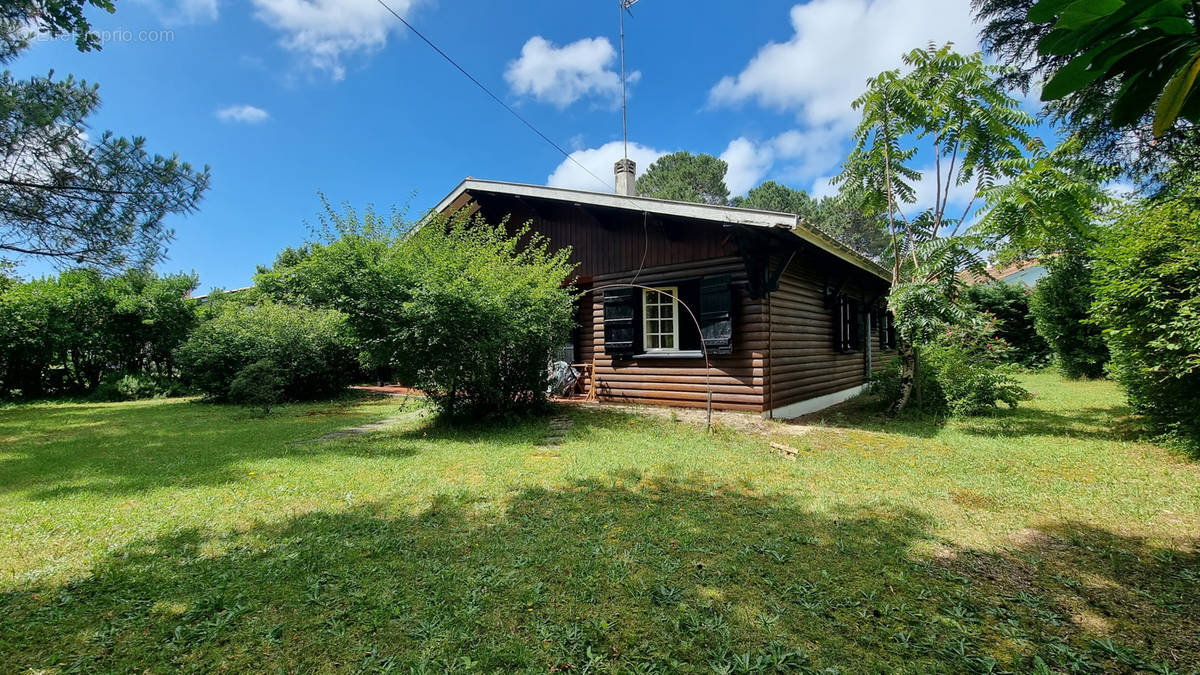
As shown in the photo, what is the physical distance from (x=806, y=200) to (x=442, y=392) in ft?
102

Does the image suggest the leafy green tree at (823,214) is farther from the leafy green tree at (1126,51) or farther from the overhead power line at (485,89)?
the leafy green tree at (1126,51)

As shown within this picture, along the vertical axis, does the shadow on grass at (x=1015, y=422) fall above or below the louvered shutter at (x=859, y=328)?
below

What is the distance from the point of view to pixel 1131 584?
2.37m

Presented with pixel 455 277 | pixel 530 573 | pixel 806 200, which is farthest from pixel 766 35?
pixel 806 200

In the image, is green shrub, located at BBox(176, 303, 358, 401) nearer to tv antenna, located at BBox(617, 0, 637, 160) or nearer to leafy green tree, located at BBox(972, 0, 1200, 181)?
tv antenna, located at BBox(617, 0, 637, 160)

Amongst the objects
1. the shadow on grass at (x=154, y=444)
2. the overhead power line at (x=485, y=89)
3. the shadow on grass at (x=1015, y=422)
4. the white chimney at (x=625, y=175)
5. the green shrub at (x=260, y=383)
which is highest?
the overhead power line at (x=485, y=89)

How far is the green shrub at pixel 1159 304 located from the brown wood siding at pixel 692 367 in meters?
3.63

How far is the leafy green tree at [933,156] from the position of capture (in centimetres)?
601

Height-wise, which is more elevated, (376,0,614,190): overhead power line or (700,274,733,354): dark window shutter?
(376,0,614,190): overhead power line

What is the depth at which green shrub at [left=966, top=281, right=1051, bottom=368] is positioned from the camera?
1520 cm

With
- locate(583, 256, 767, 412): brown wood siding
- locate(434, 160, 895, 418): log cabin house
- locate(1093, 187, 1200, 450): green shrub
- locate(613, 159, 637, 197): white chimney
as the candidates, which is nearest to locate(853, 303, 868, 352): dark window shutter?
locate(434, 160, 895, 418): log cabin house

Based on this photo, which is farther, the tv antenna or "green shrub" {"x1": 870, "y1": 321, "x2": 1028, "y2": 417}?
the tv antenna

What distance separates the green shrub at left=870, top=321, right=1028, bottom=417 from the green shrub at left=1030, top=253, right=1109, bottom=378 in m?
7.20

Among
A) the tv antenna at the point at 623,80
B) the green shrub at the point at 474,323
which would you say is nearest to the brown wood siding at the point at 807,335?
the green shrub at the point at 474,323
